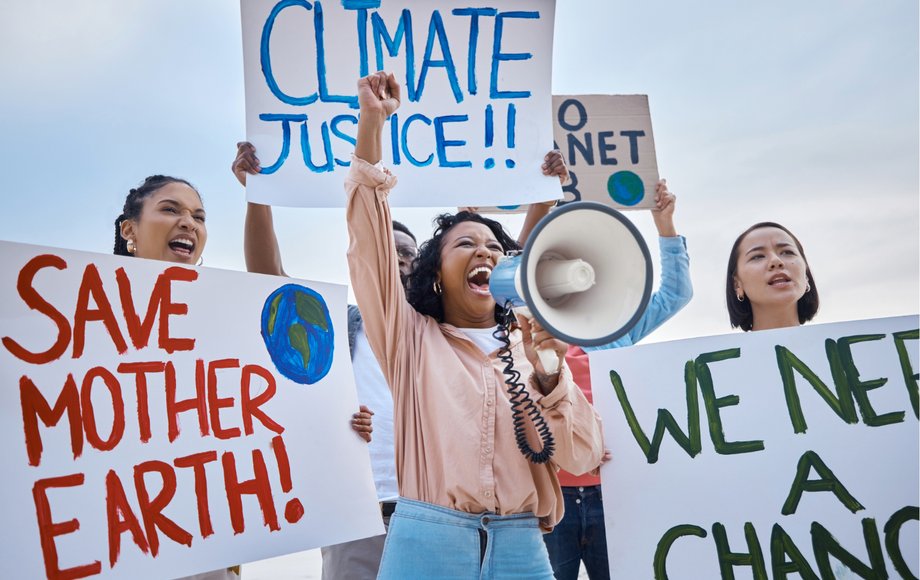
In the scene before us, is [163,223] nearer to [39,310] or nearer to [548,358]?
[39,310]

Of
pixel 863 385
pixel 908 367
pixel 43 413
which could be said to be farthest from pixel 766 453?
pixel 43 413

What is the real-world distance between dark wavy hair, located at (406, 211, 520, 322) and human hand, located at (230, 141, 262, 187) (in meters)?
0.70

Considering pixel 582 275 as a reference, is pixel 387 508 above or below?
below

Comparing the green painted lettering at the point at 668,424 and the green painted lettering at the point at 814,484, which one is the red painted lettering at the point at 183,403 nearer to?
the green painted lettering at the point at 668,424

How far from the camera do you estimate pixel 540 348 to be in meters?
2.07

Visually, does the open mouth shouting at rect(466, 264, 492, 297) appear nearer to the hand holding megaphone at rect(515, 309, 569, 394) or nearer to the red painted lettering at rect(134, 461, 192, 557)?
the hand holding megaphone at rect(515, 309, 569, 394)

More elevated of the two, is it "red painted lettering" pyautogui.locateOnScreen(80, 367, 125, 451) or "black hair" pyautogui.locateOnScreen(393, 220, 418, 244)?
"black hair" pyautogui.locateOnScreen(393, 220, 418, 244)

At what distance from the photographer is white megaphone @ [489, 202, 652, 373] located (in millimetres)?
1776

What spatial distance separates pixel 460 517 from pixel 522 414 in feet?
1.07

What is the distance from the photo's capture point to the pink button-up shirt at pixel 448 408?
203cm

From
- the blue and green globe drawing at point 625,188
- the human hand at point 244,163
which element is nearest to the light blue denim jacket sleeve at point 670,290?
the blue and green globe drawing at point 625,188

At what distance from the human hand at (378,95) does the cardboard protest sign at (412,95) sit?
647 millimetres

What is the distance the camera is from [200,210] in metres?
2.72

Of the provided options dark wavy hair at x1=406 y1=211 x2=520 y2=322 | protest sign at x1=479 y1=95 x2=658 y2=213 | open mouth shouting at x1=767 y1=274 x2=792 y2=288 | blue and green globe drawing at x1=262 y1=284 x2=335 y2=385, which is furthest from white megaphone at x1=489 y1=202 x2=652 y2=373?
protest sign at x1=479 y1=95 x2=658 y2=213
